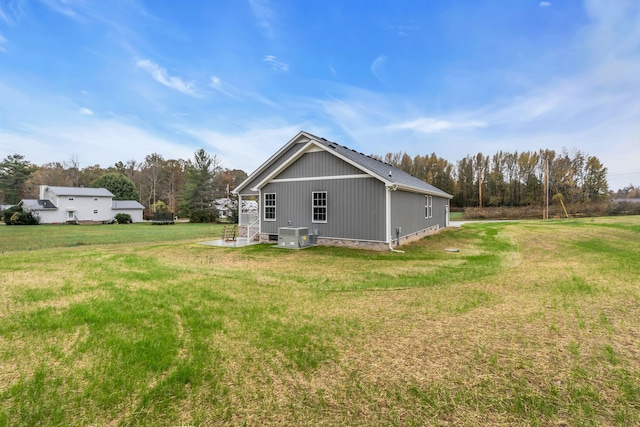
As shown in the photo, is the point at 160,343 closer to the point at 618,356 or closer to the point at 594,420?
the point at 594,420

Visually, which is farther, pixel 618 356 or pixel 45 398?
pixel 618 356

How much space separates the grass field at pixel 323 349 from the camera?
7.88ft

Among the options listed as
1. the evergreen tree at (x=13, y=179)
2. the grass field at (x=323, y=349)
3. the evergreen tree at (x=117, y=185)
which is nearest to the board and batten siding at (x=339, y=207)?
the grass field at (x=323, y=349)

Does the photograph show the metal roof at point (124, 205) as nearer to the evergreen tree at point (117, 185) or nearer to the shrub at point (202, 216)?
the evergreen tree at point (117, 185)

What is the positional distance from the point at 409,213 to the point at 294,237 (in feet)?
18.3

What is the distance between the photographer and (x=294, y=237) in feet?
39.8

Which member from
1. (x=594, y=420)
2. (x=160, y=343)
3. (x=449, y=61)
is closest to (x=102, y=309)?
(x=160, y=343)

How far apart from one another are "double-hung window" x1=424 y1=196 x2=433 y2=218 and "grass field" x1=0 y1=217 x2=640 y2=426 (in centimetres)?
918

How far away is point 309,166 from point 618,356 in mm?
11006

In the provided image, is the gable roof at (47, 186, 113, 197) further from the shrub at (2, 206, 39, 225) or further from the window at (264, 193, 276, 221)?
the window at (264, 193, 276, 221)

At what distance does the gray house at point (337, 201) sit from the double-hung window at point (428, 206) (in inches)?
55.8

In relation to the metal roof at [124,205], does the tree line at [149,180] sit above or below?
above

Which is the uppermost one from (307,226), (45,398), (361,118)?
(361,118)

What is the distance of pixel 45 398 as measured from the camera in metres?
2.56
